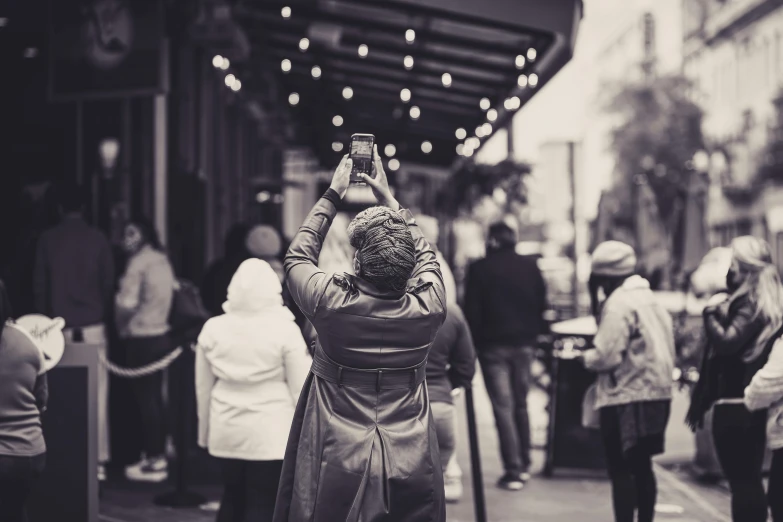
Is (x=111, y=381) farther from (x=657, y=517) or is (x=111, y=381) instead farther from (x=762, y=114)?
(x=762, y=114)

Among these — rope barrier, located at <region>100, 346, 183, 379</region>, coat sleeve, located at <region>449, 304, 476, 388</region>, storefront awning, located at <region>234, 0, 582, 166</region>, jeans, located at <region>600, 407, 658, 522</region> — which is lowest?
jeans, located at <region>600, 407, 658, 522</region>

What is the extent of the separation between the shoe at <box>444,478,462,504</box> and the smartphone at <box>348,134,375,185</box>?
4.01 m

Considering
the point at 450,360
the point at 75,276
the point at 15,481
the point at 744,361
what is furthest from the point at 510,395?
the point at 15,481

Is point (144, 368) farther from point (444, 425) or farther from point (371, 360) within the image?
point (371, 360)

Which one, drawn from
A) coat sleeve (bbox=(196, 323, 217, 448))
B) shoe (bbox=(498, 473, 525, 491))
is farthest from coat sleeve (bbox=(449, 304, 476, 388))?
shoe (bbox=(498, 473, 525, 491))

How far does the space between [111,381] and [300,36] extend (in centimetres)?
502

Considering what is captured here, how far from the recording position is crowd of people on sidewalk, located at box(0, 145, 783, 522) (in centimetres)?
387

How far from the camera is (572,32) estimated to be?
9586mm

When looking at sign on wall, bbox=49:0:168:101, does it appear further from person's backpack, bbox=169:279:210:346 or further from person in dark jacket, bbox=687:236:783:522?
person in dark jacket, bbox=687:236:783:522

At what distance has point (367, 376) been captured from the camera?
12.7 feet

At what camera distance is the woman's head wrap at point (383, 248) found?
3.82 m

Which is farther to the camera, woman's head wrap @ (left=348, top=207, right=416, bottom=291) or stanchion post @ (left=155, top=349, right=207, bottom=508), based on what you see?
stanchion post @ (left=155, top=349, right=207, bottom=508)

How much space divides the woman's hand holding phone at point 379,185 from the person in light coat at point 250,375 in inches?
53.5

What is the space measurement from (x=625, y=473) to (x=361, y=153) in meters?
3.06
